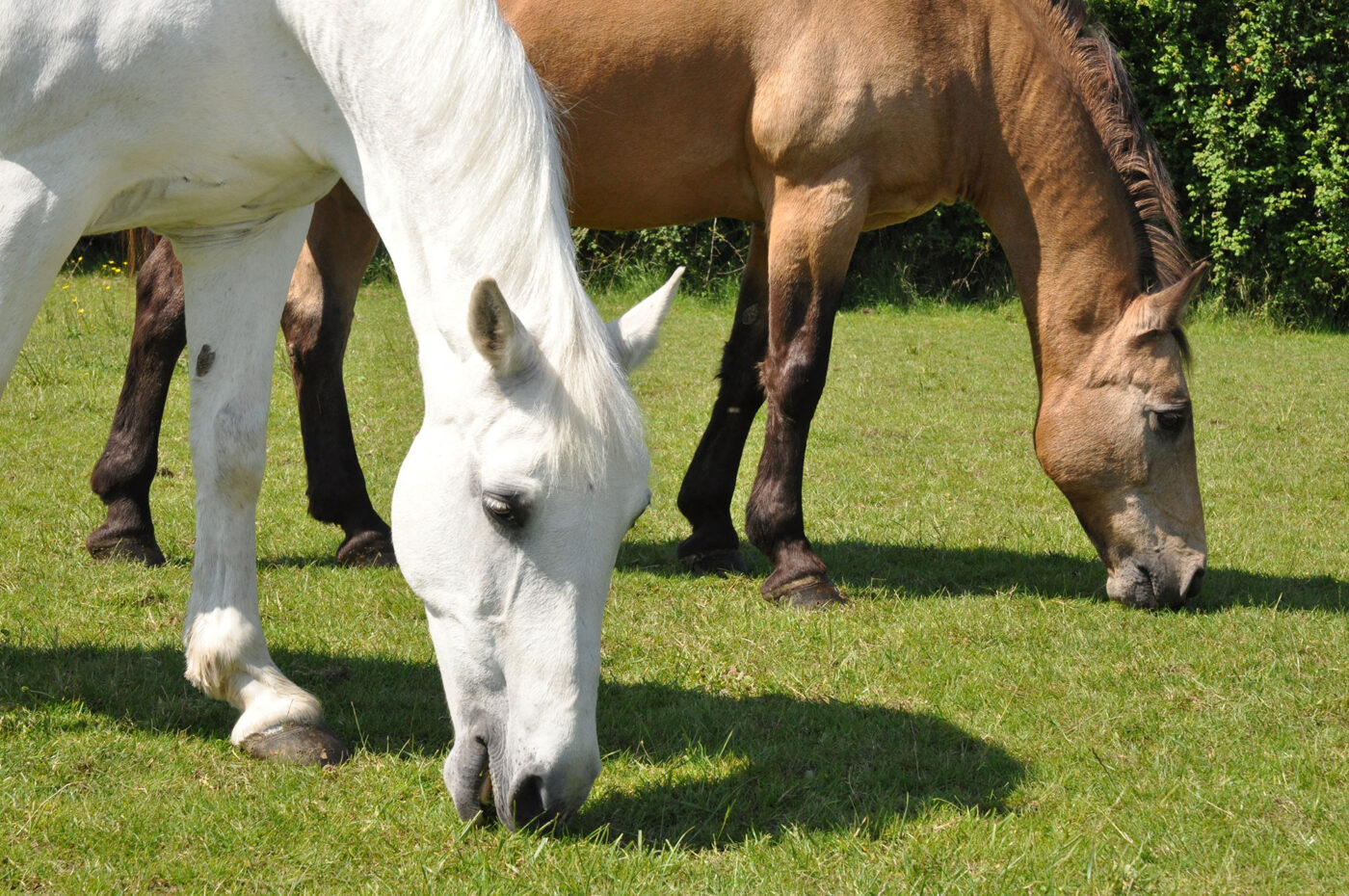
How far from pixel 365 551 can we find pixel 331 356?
857 mm

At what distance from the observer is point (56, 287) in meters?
13.6

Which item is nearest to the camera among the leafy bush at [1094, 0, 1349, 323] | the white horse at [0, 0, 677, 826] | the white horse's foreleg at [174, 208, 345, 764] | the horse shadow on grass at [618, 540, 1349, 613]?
the white horse at [0, 0, 677, 826]

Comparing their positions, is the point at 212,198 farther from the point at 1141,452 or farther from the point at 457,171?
the point at 1141,452

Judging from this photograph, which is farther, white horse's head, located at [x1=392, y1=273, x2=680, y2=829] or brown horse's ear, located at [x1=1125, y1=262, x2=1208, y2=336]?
brown horse's ear, located at [x1=1125, y1=262, x2=1208, y2=336]

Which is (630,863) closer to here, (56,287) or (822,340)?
(822,340)

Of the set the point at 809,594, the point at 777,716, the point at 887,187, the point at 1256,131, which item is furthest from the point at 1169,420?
the point at 1256,131

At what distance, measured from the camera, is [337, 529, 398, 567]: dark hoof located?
526 cm

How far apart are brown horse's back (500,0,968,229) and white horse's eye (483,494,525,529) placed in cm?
266

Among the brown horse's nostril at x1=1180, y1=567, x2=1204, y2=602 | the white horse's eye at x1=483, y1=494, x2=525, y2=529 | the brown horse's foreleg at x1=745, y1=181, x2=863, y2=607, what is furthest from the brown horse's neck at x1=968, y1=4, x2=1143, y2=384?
the white horse's eye at x1=483, y1=494, x2=525, y2=529

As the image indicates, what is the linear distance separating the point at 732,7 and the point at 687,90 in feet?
1.16

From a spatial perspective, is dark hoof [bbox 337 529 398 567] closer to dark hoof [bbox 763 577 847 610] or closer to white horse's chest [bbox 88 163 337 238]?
dark hoof [bbox 763 577 847 610]

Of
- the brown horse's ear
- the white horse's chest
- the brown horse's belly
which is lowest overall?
the brown horse's ear

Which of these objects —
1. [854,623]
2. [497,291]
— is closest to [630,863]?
[497,291]

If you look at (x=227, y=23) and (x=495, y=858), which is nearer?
(x=495, y=858)
